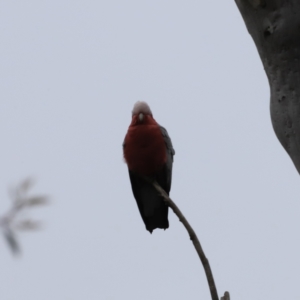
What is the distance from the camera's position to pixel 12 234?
80 cm

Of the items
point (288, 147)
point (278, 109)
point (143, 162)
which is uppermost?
point (143, 162)

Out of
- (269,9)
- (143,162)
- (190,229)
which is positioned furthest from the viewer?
(143,162)

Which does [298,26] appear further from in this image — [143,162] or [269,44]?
[143,162]

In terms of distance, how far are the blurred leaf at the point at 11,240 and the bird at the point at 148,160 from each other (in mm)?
3607

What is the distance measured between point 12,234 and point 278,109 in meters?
2.27

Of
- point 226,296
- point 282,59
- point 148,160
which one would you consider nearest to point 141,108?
point 148,160

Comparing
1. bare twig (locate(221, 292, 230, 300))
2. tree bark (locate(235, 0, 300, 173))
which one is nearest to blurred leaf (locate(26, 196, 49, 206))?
bare twig (locate(221, 292, 230, 300))

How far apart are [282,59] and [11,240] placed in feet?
7.94

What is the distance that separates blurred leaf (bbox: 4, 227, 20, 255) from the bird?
11.8ft

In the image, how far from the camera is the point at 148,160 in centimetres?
462

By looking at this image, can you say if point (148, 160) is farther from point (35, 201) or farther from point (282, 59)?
point (35, 201)

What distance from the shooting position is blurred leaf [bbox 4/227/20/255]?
78 cm

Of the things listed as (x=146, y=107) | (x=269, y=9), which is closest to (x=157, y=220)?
(x=146, y=107)

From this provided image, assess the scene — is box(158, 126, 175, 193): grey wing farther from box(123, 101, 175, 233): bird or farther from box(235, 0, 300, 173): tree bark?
box(235, 0, 300, 173): tree bark
